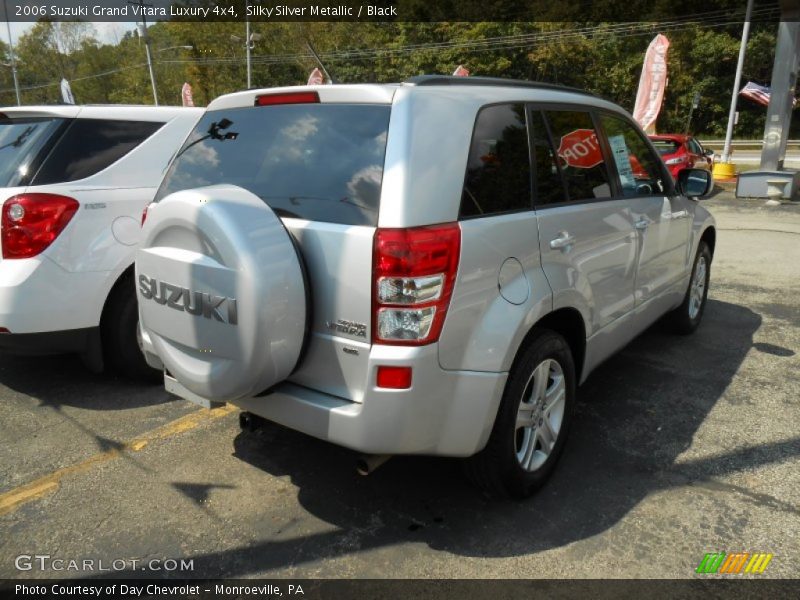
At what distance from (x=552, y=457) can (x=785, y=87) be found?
52.0 ft

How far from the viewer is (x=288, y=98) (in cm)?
254

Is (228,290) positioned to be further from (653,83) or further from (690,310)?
(653,83)

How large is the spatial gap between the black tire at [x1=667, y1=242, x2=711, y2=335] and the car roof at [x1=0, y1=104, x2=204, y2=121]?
4114 millimetres

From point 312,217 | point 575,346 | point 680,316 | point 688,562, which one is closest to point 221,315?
point 312,217

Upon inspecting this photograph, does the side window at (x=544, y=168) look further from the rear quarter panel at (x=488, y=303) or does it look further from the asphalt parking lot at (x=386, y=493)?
the asphalt parking lot at (x=386, y=493)

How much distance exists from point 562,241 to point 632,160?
1.32m

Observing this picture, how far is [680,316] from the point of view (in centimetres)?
475

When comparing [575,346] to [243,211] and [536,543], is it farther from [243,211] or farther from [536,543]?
[243,211]

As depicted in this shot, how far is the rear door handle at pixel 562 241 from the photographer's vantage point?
2.64 meters

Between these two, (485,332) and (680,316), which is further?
(680,316)

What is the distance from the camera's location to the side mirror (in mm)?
4145

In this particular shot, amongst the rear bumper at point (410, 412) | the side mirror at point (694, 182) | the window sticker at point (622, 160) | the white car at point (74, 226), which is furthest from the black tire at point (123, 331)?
the side mirror at point (694, 182)

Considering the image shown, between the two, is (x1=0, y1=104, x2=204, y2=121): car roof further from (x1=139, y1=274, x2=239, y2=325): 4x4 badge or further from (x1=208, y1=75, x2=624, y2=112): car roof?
(x1=139, y1=274, x2=239, y2=325): 4x4 badge

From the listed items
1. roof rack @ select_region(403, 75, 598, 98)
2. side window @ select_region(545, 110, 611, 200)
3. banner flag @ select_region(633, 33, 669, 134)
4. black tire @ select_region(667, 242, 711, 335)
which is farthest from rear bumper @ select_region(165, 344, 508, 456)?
banner flag @ select_region(633, 33, 669, 134)
